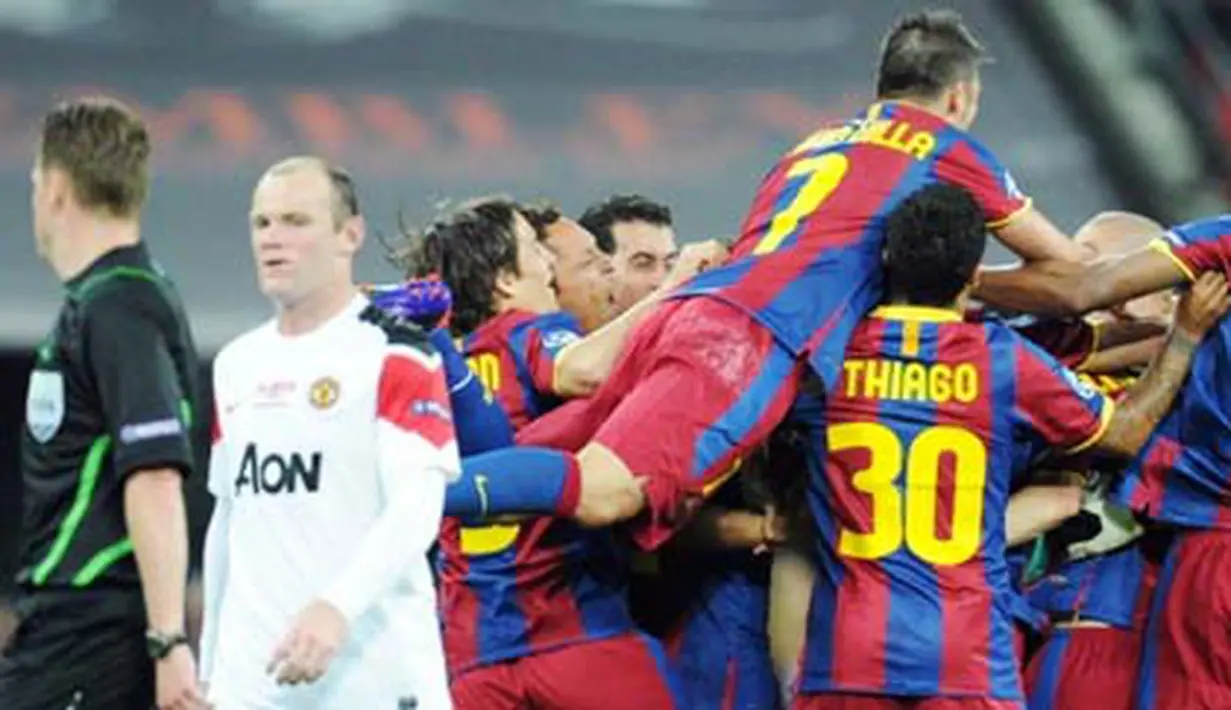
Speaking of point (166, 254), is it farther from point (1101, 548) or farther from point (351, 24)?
point (1101, 548)

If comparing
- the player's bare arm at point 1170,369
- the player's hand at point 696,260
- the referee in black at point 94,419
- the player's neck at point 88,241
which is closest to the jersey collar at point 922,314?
the player's bare arm at point 1170,369

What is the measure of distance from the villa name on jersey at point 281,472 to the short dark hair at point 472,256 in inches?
68.6

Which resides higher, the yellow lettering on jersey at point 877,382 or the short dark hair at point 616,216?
the short dark hair at point 616,216

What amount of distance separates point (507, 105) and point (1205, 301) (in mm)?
5923

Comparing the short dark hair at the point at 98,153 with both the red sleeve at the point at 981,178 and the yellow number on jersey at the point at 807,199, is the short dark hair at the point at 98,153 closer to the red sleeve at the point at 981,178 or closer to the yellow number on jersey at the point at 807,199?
the yellow number on jersey at the point at 807,199

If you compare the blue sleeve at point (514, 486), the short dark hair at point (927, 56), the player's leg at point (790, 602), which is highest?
the short dark hair at point (927, 56)

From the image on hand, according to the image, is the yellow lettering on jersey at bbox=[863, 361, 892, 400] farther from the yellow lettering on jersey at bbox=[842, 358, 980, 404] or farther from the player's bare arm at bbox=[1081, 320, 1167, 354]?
the player's bare arm at bbox=[1081, 320, 1167, 354]

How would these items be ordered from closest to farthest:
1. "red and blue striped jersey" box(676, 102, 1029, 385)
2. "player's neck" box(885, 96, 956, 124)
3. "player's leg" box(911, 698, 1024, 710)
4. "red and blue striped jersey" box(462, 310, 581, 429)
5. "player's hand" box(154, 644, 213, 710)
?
"player's hand" box(154, 644, 213, 710)
"player's leg" box(911, 698, 1024, 710)
"red and blue striped jersey" box(676, 102, 1029, 385)
"player's neck" box(885, 96, 956, 124)
"red and blue striped jersey" box(462, 310, 581, 429)

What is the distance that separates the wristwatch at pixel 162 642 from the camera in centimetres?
654

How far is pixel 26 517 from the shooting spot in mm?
6793

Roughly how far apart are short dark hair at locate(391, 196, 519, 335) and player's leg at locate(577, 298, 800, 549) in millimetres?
709

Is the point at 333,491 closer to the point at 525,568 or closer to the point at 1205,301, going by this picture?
the point at 525,568

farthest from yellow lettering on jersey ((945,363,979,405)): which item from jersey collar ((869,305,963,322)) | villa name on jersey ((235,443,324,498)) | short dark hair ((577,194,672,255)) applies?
short dark hair ((577,194,672,255))

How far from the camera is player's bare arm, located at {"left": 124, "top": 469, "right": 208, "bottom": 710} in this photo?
21.4ft
